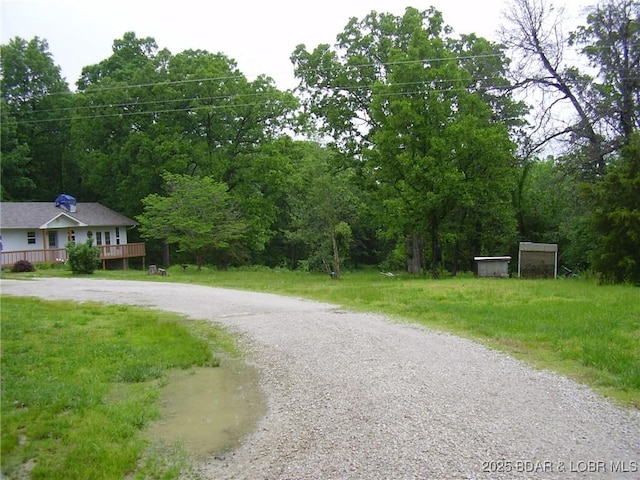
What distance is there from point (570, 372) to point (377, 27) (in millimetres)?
23405

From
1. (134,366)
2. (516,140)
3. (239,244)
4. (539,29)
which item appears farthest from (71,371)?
(239,244)

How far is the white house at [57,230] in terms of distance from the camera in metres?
30.8

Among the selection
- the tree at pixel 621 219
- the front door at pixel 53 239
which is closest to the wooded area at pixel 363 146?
the tree at pixel 621 219

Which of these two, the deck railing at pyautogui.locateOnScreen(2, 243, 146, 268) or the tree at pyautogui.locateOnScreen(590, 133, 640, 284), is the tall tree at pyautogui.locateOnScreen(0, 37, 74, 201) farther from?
the tree at pyautogui.locateOnScreen(590, 133, 640, 284)

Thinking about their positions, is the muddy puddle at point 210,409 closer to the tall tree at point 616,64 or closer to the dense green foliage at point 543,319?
the dense green foliage at point 543,319

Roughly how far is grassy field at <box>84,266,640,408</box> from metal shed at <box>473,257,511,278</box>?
17.7 feet

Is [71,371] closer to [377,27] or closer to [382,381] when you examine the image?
[382,381]

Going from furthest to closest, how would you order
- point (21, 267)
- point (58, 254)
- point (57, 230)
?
1. point (57, 230)
2. point (58, 254)
3. point (21, 267)

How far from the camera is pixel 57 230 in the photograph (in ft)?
112

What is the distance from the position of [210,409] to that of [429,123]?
18266 millimetres

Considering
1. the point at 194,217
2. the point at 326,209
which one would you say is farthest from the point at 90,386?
the point at 194,217

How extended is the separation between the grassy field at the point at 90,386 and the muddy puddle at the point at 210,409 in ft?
0.53

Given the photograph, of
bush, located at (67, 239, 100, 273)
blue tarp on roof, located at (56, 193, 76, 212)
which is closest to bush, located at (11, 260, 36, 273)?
bush, located at (67, 239, 100, 273)

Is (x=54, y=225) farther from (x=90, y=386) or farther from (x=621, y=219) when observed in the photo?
(x=621, y=219)
